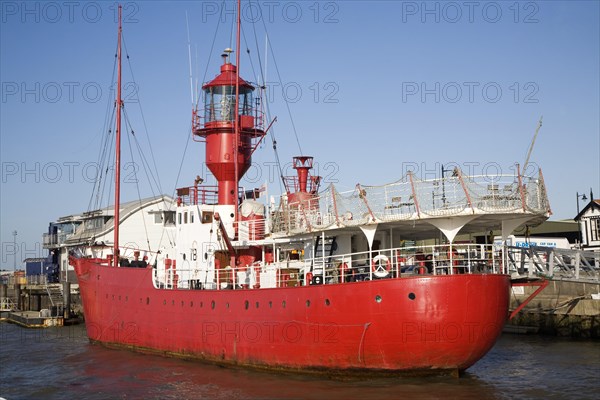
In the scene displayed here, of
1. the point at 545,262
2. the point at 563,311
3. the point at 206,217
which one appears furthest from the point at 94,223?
the point at 545,262

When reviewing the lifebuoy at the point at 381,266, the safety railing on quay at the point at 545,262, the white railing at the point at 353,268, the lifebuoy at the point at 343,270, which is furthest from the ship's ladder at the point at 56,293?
the safety railing on quay at the point at 545,262

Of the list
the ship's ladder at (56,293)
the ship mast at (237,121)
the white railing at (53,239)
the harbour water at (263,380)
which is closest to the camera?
the harbour water at (263,380)

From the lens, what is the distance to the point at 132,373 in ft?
82.2

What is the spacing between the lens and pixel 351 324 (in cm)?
2050

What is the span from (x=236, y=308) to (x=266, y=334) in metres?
1.76

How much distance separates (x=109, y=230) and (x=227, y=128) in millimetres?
28394

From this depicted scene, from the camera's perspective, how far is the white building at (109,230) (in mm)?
52844

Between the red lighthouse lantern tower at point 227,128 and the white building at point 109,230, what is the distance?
17.4 m

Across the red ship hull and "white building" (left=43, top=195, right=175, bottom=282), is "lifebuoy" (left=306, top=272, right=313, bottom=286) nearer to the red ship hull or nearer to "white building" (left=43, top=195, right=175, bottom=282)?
the red ship hull

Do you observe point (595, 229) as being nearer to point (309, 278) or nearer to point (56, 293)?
point (309, 278)

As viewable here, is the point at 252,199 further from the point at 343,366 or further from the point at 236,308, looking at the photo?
the point at 343,366

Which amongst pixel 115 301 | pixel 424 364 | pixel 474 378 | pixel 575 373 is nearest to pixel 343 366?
pixel 424 364

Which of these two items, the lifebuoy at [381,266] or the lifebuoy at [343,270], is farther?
the lifebuoy at [343,270]

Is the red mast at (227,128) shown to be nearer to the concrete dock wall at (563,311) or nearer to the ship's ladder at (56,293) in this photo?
the concrete dock wall at (563,311)
